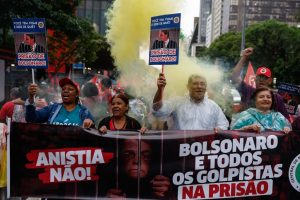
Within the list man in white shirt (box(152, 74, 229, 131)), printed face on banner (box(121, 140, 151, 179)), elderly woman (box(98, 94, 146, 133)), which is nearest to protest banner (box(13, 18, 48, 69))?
elderly woman (box(98, 94, 146, 133))

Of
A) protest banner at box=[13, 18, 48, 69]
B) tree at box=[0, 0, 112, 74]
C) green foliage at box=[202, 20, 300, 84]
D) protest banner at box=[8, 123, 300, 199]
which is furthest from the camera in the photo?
green foliage at box=[202, 20, 300, 84]

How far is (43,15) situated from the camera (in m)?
17.2

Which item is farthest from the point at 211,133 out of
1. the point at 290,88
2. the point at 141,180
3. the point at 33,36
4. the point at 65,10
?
the point at 65,10

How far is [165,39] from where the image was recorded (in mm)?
6164

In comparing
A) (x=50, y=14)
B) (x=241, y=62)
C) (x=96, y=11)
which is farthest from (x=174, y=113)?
(x=96, y=11)

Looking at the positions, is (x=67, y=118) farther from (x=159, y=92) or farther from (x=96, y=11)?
(x=96, y=11)

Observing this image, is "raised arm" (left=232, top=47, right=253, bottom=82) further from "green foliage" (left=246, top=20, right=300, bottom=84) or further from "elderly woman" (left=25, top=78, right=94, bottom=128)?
"green foliage" (left=246, top=20, right=300, bottom=84)

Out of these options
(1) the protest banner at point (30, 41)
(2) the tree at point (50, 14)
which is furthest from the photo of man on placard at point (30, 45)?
(2) the tree at point (50, 14)

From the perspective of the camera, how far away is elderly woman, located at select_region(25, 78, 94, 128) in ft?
18.2

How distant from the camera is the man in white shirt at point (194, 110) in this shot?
5652mm

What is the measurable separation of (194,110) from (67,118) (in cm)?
124

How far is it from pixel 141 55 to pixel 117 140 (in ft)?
20.6

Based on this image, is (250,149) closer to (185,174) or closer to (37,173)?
(185,174)

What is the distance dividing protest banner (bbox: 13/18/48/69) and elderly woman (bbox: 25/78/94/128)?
35.3 inches
